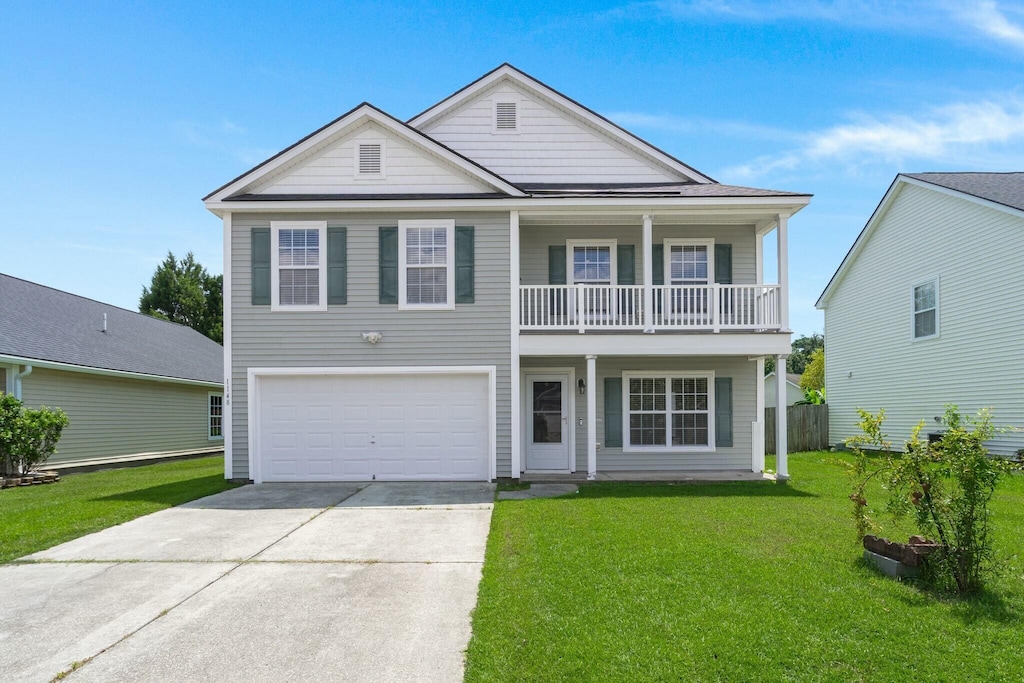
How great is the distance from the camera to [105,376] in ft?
56.3

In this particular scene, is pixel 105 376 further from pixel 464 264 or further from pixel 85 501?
pixel 464 264

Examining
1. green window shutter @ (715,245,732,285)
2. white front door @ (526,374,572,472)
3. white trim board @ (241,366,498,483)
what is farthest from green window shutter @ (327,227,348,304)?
green window shutter @ (715,245,732,285)

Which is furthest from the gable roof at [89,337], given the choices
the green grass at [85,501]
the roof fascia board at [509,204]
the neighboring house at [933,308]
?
the neighboring house at [933,308]

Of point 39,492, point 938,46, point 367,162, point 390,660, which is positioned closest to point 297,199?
point 367,162

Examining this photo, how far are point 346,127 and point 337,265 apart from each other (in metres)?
2.56

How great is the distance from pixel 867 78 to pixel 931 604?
1118 centimetres

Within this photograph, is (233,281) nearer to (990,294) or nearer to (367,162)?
(367,162)

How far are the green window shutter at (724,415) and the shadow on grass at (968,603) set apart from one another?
788 cm

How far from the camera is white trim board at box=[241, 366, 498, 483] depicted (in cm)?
1242

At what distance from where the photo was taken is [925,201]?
17328mm

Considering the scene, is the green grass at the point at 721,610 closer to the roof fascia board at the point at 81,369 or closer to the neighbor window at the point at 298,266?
the neighbor window at the point at 298,266

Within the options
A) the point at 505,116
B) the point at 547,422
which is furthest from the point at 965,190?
the point at 547,422

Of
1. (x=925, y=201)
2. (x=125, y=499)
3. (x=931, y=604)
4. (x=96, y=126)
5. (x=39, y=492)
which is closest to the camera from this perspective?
(x=931, y=604)

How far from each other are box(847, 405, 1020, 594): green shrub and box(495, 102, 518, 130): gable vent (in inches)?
432
